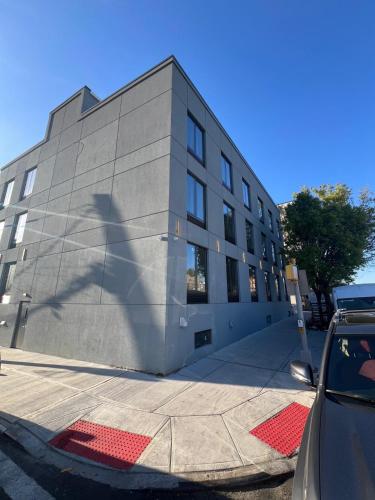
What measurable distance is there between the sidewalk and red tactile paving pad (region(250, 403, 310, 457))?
0.43 feet

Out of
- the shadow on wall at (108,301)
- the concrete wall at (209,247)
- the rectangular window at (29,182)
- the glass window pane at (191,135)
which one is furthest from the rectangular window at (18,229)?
the glass window pane at (191,135)

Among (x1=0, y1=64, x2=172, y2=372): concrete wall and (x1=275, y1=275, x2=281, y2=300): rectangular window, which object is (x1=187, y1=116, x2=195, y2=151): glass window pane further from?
(x1=275, y1=275, x2=281, y2=300): rectangular window

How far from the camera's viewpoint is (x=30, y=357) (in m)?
9.26

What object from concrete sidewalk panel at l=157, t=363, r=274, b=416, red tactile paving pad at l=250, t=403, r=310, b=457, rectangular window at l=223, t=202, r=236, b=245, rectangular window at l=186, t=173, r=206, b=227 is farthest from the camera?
rectangular window at l=223, t=202, r=236, b=245

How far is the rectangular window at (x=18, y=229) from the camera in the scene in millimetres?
14148

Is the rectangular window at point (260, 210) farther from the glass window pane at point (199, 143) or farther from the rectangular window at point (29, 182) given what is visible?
the rectangular window at point (29, 182)

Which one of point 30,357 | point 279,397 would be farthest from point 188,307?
point 30,357

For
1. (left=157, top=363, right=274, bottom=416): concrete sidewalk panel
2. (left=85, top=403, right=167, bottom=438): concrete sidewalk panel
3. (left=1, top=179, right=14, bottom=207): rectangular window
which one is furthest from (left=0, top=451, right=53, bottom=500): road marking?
(left=1, top=179, right=14, bottom=207): rectangular window

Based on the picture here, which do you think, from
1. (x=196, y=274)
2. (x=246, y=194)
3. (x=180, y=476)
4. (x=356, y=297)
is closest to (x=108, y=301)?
(x=196, y=274)

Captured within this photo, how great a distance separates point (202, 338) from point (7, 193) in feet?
60.9

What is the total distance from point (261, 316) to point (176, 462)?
40.0ft

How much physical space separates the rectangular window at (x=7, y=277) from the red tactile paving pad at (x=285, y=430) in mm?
15139

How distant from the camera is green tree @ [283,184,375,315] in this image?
592 inches

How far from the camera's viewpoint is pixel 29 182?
50.3 ft
